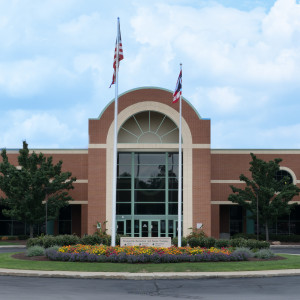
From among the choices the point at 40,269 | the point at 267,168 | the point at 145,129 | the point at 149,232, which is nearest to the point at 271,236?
the point at 267,168

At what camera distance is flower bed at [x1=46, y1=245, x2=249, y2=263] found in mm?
24312

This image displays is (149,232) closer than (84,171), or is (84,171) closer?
(149,232)

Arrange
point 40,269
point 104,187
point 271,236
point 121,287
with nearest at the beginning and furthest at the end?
point 121,287
point 40,269
point 104,187
point 271,236

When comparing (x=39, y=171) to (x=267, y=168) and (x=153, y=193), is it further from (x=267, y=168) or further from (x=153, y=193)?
(x=267, y=168)

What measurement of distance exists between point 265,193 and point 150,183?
9.59 m

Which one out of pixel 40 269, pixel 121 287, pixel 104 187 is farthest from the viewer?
pixel 104 187

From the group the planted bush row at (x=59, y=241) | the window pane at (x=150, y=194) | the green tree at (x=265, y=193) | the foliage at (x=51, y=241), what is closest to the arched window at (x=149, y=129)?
the window pane at (x=150, y=194)

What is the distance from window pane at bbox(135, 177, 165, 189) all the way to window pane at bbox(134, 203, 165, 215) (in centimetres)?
143

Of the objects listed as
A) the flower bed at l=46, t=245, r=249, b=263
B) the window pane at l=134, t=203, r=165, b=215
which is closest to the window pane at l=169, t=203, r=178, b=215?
the window pane at l=134, t=203, r=165, b=215

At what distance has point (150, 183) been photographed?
44.4 m

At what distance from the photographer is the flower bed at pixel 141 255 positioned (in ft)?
79.8

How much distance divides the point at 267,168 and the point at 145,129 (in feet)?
35.4

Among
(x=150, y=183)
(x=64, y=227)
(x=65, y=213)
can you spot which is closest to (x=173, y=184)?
(x=150, y=183)

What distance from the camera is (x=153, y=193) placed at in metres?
44.3
